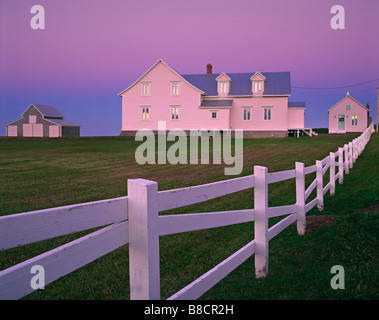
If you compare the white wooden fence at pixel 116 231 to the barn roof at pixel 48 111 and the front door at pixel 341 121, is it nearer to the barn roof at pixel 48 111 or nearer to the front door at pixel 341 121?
the barn roof at pixel 48 111

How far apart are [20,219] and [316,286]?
396 centimetres

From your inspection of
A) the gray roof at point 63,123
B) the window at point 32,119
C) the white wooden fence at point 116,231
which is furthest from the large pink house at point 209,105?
the white wooden fence at point 116,231

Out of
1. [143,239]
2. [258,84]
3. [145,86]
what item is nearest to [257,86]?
[258,84]

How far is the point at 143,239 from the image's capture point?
286 centimetres

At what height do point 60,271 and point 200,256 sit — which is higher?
point 60,271

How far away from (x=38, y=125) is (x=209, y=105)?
33.3 m

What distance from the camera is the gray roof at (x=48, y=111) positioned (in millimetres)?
63959

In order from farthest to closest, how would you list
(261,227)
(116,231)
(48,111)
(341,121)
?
(48,111) < (341,121) < (261,227) < (116,231)

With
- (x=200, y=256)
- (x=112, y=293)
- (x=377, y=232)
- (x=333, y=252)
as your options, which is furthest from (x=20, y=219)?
(x=377, y=232)

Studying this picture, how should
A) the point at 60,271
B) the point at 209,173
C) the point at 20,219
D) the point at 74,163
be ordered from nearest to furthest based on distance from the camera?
the point at 20,219 < the point at 60,271 < the point at 209,173 < the point at 74,163

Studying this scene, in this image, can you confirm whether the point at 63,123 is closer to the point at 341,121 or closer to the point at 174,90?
the point at 174,90

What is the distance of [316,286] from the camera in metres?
4.75

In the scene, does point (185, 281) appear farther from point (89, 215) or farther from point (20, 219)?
point (20, 219)

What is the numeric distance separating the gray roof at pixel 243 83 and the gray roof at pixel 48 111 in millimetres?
28204
